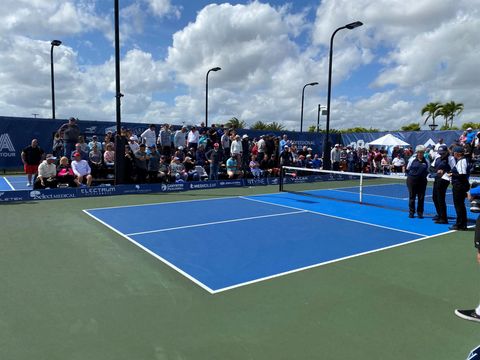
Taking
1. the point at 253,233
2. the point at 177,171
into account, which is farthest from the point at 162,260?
the point at 177,171

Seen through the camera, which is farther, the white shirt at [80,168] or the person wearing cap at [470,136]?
the person wearing cap at [470,136]

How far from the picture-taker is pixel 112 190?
1327 centimetres

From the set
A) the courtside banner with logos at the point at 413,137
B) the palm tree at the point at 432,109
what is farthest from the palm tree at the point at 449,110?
the courtside banner with logos at the point at 413,137

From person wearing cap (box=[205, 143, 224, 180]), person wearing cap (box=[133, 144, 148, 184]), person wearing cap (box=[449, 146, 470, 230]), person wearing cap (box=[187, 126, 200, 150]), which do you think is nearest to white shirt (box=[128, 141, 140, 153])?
person wearing cap (box=[133, 144, 148, 184])

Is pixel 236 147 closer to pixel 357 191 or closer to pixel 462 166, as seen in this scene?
pixel 357 191

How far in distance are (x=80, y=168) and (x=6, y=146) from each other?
6.95 metres

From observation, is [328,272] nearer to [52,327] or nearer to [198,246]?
[198,246]

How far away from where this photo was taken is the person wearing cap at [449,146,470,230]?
805 cm

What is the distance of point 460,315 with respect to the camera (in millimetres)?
4094

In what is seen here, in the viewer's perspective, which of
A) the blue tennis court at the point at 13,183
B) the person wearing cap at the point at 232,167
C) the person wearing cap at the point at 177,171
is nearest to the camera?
the blue tennis court at the point at 13,183

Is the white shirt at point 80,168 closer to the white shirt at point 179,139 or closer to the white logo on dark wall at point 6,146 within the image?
the white shirt at point 179,139

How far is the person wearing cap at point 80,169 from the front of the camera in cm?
1304

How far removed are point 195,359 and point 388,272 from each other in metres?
3.41

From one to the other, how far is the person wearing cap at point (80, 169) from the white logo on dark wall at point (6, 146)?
21.2 ft
